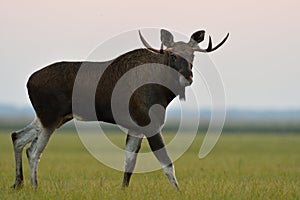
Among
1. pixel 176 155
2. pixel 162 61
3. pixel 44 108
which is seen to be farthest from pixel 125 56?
pixel 176 155

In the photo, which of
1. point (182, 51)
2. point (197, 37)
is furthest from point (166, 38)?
point (197, 37)

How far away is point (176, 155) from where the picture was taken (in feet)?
49.6

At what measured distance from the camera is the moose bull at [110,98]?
1282 cm

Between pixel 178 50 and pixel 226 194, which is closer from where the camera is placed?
pixel 226 194

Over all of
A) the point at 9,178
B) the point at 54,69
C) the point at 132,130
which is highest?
the point at 54,69

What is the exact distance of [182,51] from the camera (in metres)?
12.6

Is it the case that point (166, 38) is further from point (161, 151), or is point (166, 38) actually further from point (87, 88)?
point (161, 151)

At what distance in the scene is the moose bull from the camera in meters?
12.8

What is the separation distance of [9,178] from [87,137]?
207cm

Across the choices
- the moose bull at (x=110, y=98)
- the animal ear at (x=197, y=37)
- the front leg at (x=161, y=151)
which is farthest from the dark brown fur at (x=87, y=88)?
the animal ear at (x=197, y=37)

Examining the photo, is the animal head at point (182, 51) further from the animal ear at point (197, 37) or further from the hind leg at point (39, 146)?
the hind leg at point (39, 146)

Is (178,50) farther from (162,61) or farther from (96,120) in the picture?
(96,120)

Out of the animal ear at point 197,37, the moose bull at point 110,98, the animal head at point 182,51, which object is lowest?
the moose bull at point 110,98

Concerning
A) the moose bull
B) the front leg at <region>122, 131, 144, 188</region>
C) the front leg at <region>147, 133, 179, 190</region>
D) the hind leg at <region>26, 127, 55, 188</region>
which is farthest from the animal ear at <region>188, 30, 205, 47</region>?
the hind leg at <region>26, 127, 55, 188</region>
